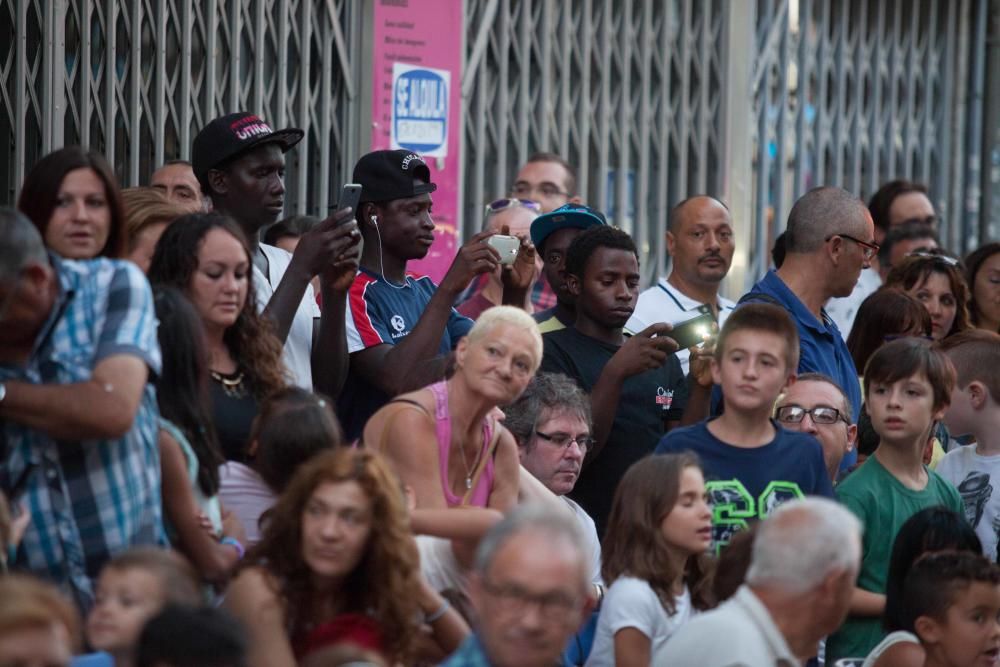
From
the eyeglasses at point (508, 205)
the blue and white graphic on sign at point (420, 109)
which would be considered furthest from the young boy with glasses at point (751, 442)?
the blue and white graphic on sign at point (420, 109)

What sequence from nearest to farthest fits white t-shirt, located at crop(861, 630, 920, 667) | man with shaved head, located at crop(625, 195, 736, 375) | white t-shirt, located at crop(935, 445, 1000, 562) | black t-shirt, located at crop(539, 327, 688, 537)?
white t-shirt, located at crop(861, 630, 920, 667) < black t-shirt, located at crop(539, 327, 688, 537) < white t-shirt, located at crop(935, 445, 1000, 562) < man with shaved head, located at crop(625, 195, 736, 375)

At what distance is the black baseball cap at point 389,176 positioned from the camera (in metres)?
6.61

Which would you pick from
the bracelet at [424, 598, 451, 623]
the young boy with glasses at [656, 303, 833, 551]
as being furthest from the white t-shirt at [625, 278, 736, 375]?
the bracelet at [424, 598, 451, 623]

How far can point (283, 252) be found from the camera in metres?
6.51

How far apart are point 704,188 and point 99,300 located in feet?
23.4

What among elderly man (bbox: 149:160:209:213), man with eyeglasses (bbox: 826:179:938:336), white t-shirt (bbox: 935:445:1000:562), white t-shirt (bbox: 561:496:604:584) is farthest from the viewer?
man with eyeglasses (bbox: 826:179:938:336)

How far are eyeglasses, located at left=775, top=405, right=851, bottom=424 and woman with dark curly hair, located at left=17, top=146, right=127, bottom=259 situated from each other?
268cm

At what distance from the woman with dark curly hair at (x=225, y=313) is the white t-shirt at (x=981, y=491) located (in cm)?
276

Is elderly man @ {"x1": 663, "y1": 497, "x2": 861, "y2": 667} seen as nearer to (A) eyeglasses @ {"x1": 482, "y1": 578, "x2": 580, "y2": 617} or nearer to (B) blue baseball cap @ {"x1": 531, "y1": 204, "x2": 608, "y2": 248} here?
(A) eyeglasses @ {"x1": 482, "y1": 578, "x2": 580, "y2": 617}

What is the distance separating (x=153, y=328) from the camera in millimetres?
4375

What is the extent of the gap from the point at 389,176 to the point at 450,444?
5.62 ft

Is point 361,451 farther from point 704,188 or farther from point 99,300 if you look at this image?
point 704,188

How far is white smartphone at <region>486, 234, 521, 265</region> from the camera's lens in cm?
676

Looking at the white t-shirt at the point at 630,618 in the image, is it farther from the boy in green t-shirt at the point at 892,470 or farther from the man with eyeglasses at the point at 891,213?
the man with eyeglasses at the point at 891,213
